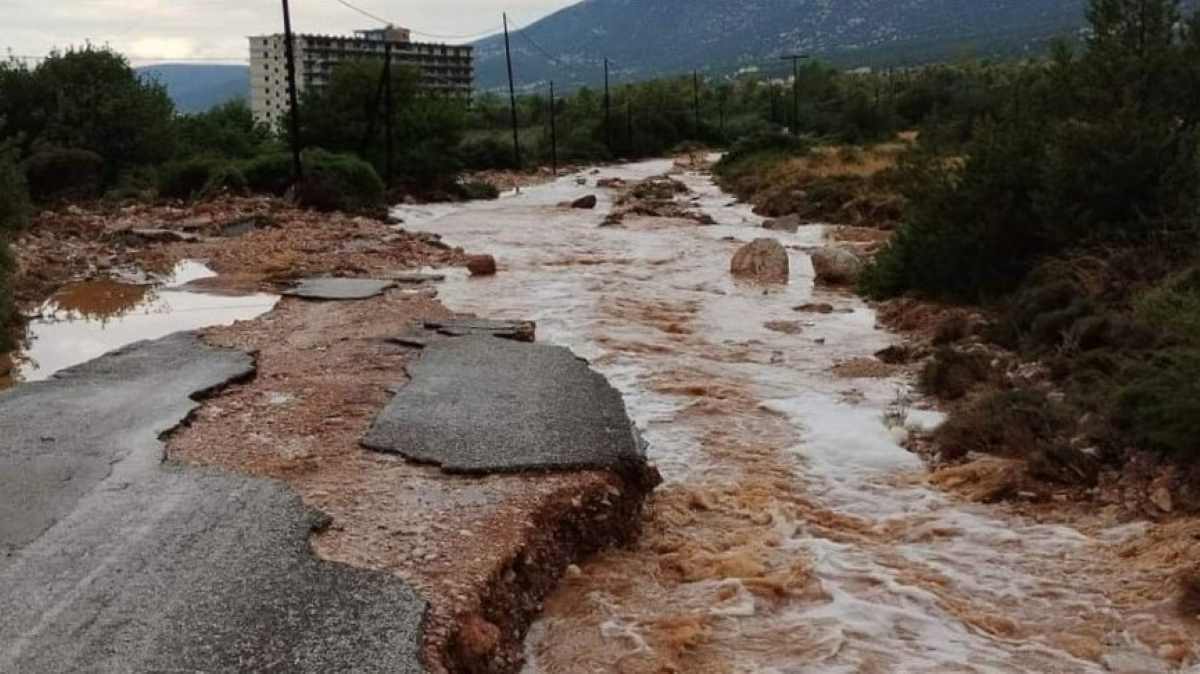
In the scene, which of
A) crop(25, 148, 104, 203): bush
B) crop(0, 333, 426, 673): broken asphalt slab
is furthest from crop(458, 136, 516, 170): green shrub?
crop(0, 333, 426, 673): broken asphalt slab

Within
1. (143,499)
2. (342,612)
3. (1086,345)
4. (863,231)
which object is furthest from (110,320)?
(863,231)

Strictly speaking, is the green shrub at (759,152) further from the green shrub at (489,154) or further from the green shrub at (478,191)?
the green shrub at (489,154)

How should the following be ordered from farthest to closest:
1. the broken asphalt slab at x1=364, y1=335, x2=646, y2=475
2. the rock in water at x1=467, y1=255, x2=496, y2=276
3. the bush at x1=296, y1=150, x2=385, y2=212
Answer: the bush at x1=296, y1=150, x2=385, y2=212 < the rock in water at x1=467, y1=255, x2=496, y2=276 < the broken asphalt slab at x1=364, y1=335, x2=646, y2=475

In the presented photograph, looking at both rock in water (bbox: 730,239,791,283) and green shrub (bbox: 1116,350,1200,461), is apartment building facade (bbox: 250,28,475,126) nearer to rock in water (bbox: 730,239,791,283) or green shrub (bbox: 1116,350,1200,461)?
rock in water (bbox: 730,239,791,283)

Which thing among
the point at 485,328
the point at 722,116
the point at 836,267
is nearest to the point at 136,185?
the point at 836,267

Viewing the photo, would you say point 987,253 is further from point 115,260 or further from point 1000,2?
point 1000,2

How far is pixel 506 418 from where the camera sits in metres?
8.58

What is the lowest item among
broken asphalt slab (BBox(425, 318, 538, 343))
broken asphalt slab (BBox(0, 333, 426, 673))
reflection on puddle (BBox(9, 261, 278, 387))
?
broken asphalt slab (BBox(0, 333, 426, 673))

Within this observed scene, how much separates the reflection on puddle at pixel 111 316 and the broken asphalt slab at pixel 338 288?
1.70ft

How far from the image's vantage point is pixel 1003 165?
15445 millimetres

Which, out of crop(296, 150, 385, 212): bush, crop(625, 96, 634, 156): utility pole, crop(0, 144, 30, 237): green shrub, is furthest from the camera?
crop(625, 96, 634, 156): utility pole

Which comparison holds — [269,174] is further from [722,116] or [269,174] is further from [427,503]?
[722,116]

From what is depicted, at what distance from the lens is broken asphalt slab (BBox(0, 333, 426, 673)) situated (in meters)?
4.75

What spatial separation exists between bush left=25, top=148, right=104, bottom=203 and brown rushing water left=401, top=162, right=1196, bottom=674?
77.0ft
